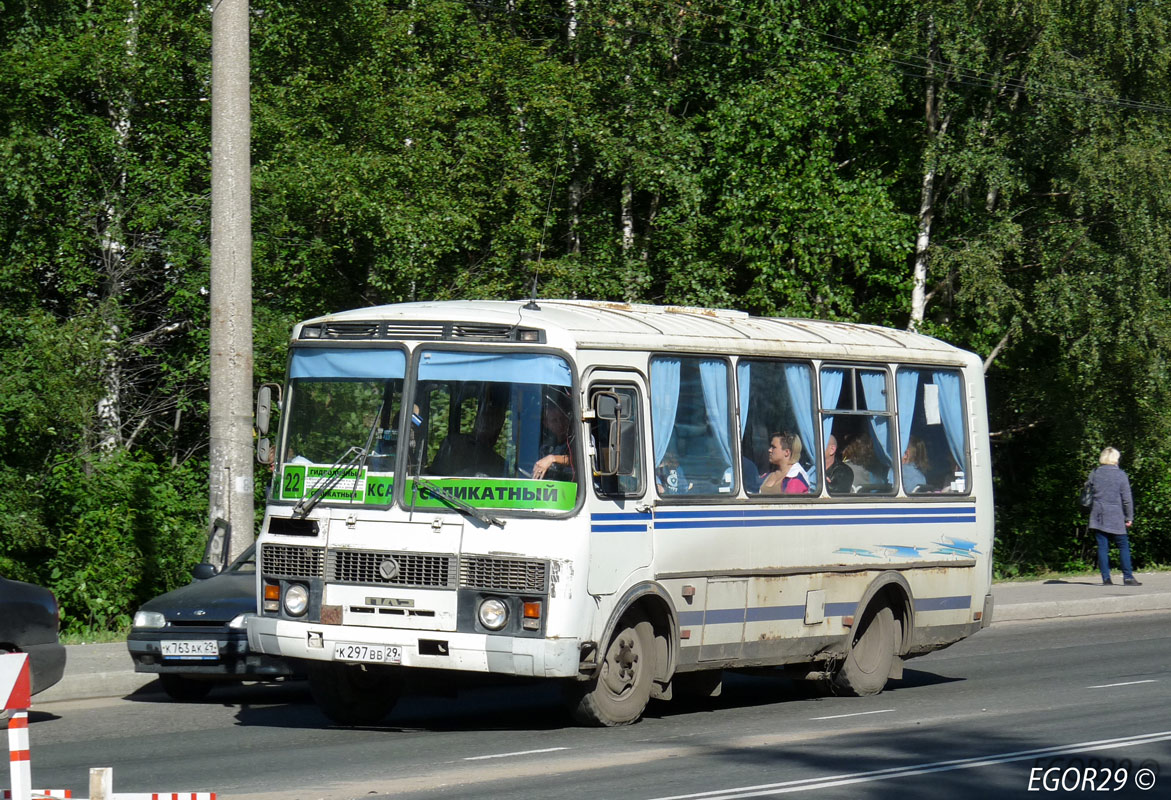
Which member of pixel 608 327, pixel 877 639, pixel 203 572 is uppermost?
pixel 608 327

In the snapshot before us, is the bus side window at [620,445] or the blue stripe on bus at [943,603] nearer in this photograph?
the bus side window at [620,445]

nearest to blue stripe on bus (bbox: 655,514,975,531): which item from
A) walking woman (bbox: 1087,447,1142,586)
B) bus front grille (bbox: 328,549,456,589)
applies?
bus front grille (bbox: 328,549,456,589)

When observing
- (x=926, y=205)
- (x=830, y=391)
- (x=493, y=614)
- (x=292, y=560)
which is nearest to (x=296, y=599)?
(x=292, y=560)

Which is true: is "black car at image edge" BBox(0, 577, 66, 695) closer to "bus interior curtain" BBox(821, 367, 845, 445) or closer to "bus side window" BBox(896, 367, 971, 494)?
"bus interior curtain" BBox(821, 367, 845, 445)

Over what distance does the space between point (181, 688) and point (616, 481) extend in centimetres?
467

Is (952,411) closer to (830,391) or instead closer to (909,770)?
(830,391)

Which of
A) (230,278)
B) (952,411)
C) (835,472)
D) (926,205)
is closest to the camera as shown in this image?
(835,472)

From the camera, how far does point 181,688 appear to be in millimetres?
12836

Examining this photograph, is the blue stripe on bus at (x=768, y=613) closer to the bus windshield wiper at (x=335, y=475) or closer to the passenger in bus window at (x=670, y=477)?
the passenger in bus window at (x=670, y=477)

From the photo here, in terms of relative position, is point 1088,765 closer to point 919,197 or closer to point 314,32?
point 314,32

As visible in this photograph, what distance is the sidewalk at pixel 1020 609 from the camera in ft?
42.5

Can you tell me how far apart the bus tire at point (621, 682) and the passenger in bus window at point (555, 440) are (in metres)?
1.21

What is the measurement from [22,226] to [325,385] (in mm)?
11746

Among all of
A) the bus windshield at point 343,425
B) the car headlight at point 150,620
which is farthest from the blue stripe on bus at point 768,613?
the car headlight at point 150,620
